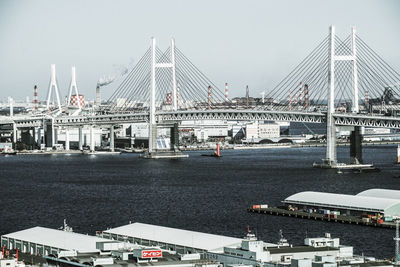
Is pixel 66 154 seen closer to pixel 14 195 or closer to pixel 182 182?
pixel 182 182

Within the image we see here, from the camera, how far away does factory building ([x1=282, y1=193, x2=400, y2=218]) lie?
33438 millimetres

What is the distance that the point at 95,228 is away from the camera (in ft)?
103

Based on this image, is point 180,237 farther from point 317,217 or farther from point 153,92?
point 153,92

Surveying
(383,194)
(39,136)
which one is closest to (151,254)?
(383,194)

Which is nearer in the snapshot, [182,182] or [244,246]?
[244,246]

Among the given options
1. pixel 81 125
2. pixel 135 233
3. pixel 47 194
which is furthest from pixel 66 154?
pixel 135 233

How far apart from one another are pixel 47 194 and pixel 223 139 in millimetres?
85791

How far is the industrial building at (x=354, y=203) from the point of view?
33.4m

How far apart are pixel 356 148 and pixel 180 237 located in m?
39.2

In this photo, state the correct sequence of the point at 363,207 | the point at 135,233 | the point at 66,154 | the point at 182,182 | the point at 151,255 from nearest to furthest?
the point at 151,255, the point at 135,233, the point at 363,207, the point at 182,182, the point at 66,154

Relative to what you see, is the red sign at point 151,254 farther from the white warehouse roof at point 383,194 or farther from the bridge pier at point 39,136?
the bridge pier at point 39,136

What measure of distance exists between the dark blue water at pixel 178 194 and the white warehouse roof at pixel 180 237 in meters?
4.13

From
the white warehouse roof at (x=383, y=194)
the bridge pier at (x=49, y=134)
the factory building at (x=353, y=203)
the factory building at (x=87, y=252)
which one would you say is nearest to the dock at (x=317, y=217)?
the factory building at (x=353, y=203)

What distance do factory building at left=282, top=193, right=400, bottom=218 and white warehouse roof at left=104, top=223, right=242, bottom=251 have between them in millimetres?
9979
